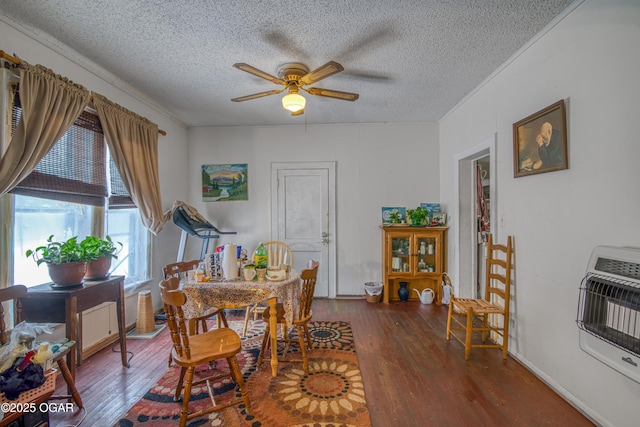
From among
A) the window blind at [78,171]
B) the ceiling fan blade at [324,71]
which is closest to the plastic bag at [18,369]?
the window blind at [78,171]

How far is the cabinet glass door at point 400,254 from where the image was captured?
4.38 m

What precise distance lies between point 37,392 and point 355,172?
4.09 m

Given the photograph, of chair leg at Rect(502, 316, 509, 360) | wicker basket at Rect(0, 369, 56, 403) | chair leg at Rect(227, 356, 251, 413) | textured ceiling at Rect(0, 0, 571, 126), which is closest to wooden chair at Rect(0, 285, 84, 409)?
wicker basket at Rect(0, 369, 56, 403)

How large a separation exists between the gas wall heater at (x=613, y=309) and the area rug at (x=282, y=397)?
143 cm

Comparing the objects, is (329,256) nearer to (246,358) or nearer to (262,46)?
(246,358)

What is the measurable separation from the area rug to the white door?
1950mm

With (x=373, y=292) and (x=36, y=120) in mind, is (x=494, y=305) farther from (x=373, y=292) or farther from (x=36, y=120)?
(x=36, y=120)

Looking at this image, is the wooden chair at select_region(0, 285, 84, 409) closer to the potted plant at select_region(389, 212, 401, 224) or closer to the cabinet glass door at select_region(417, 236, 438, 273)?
the potted plant at select_region(389, 212, 401, 224)

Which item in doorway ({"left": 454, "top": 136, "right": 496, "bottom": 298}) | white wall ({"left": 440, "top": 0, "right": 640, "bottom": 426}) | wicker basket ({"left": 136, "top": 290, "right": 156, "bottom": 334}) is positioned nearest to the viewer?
white wall ({"left": 440, "top": 0, "right": 640, "bottom": 426})

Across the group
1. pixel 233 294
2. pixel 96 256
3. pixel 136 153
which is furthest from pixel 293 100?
pixel 96 256

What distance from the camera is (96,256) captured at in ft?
8.01

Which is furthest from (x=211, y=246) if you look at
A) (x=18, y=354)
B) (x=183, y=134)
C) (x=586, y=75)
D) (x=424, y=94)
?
(x=586, y=75)

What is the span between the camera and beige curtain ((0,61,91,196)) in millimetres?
2049

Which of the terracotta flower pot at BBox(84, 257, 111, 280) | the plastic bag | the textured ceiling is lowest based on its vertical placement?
the plastic bag
